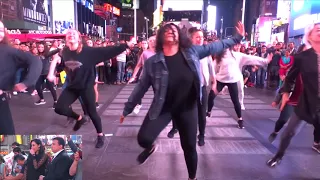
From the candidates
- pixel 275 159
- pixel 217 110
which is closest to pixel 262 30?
pixel 217 110

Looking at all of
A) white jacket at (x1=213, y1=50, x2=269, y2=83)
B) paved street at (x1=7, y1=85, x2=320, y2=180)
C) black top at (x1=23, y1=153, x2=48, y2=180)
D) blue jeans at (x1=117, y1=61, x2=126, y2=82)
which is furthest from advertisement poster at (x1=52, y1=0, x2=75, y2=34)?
black top at (x1=23, y1=153, x2=48, y2=180)

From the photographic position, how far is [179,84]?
112 inches

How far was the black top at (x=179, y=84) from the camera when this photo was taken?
2826 millimetres

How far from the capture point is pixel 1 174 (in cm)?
264

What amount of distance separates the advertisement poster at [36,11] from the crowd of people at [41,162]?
1539 cm

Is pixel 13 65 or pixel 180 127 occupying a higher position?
pixel 13 65

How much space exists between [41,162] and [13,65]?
99 cm

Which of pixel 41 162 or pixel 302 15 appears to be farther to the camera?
pixel 302 15

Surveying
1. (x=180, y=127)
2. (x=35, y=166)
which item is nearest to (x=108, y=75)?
(x=180, y=127)

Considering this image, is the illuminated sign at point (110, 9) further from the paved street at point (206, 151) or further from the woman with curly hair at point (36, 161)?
the woman with curly hair at point (36, 161)

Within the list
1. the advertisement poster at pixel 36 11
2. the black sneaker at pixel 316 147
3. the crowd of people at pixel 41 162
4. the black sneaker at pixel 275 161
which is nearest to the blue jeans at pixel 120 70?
the advertisement poster at pixel 36 11

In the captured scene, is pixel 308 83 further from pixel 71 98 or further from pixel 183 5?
pixel 183 5

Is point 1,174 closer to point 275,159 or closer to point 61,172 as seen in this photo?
point 61,172

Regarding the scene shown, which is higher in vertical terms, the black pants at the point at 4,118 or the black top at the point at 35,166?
the black pants at the point at 4,118
